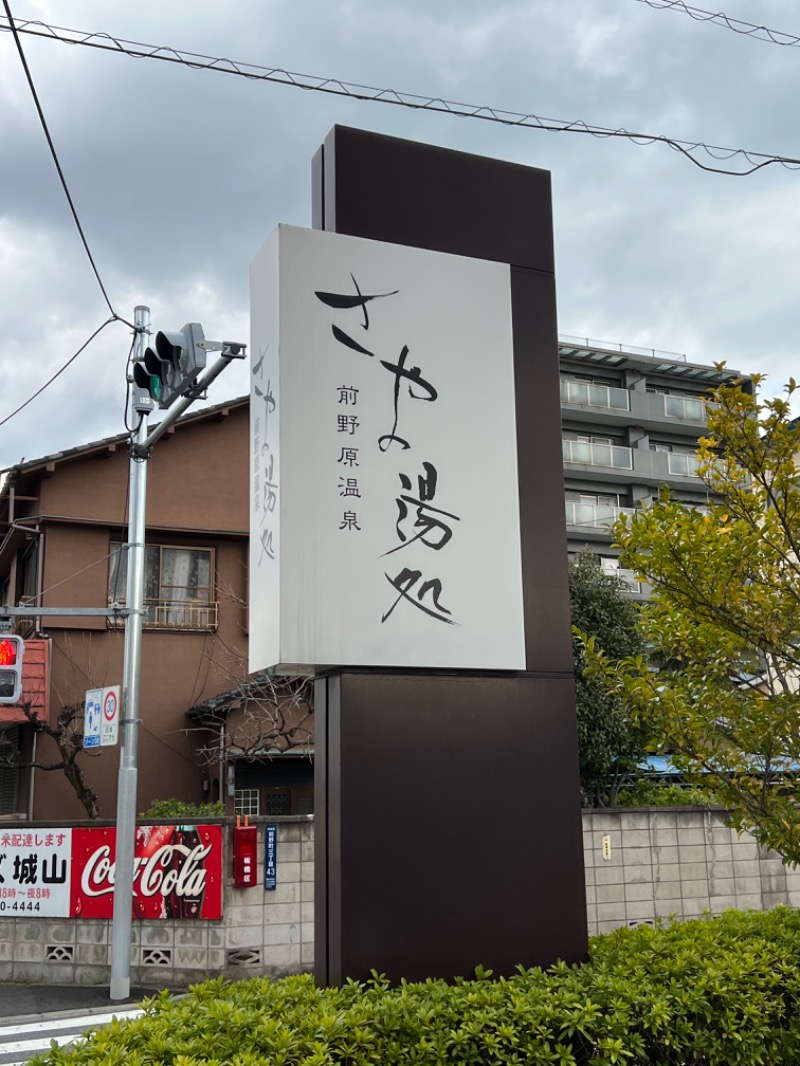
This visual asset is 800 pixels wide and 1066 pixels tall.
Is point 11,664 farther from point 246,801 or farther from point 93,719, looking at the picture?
point 246,801

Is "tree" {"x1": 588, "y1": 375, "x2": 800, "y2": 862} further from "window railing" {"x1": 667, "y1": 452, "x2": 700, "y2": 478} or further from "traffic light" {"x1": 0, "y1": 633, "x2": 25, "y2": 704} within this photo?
"window railing" {"x1": 667, "y1": 452, "x2": 700, "y2": 478}

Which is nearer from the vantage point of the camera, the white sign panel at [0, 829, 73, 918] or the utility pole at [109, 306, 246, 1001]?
the utility pole at [109, 306, 246, 1001]

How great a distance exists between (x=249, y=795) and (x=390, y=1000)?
605 inches

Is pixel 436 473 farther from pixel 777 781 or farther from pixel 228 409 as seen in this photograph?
pixel 228 409

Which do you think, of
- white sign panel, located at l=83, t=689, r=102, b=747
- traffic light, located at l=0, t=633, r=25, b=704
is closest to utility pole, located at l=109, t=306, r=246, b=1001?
white sign panel, located at l=83, t=689, r=102, b=747

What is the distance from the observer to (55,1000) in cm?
1286

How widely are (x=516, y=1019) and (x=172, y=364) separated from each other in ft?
24.2

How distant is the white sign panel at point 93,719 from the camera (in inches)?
559

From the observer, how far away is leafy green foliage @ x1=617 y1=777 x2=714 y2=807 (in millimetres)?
17797

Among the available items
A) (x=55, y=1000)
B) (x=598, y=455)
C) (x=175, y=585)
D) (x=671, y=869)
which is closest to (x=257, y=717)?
(x=175, y=585)

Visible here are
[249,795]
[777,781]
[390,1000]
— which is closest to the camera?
[390,1000]

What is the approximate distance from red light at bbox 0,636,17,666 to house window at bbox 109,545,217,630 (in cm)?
749

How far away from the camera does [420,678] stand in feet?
21.4

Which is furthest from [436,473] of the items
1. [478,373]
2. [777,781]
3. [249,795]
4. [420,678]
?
[249,795]
